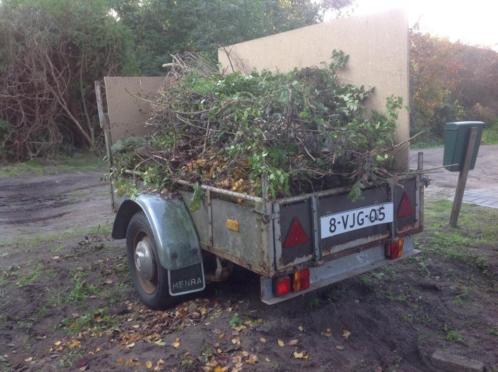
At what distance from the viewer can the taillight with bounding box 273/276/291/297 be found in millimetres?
3324

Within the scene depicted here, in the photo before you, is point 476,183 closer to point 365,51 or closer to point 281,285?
point 365,51

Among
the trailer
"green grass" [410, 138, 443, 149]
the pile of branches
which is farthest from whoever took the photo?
"green grass" [410, 138, 443, 149]

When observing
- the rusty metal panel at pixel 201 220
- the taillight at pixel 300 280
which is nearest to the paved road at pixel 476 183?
the taillight at pixel 300 280

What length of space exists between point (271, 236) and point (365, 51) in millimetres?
1889

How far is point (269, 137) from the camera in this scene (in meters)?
3.53

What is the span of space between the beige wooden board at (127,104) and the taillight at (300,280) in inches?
109

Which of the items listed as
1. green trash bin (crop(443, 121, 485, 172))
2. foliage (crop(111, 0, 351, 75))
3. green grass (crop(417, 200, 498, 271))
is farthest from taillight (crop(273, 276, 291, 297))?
foliage (crop(111, 0, 351, 75))

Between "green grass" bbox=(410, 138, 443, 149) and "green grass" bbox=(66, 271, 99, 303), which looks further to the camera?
"green grass" bbox=(410, 138, 443, 149)

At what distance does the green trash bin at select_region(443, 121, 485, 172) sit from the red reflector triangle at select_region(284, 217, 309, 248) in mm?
3439

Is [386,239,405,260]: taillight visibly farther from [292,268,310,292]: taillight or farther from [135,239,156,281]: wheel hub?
[135,239,156,281]: wheel hub

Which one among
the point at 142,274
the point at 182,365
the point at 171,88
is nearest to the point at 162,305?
the point at 142,274

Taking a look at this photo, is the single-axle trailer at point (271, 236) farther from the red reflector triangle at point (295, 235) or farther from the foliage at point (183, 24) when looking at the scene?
the foliage at point (183, 24)

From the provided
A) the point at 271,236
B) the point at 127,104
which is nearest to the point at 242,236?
the point at 271,236

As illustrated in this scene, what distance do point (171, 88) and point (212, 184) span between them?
180 cm
